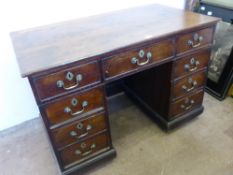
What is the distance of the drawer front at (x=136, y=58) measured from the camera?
1.04m

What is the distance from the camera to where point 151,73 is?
1.48 metres

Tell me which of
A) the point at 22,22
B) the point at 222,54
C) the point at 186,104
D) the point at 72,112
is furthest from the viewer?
the point at 222,54

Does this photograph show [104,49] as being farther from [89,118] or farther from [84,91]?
[89,118]

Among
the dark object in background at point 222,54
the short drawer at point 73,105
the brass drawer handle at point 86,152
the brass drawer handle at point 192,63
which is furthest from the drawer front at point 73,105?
the dark object in background at point 222,54

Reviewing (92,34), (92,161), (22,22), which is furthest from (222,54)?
(22,22)

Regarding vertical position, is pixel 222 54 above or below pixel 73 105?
below

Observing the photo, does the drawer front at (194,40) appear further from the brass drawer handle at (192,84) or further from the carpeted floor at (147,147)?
the carpeted floor at (147,147)

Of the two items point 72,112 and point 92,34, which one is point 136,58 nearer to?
point 92,34

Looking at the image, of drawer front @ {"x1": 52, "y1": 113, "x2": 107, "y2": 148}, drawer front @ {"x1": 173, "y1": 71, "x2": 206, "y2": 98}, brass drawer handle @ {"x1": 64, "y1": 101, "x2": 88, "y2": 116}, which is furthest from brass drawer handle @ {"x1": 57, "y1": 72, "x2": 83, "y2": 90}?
drawer front @ {"x1": 173, "y1": 71, "x2": 206, "y2": 98}

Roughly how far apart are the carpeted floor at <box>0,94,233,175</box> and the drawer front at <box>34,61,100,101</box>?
24.2 inches

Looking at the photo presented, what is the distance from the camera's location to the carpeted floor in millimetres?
1322

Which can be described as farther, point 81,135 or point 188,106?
point 188,106

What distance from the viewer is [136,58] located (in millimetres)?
1085

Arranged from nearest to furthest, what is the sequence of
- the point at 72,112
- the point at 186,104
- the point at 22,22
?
the point at 72,112 → the point at 22,22 → the point at 186,104
